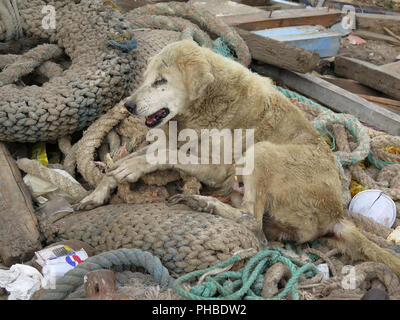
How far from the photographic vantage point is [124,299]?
2160mm

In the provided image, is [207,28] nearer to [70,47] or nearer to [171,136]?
[70,47]

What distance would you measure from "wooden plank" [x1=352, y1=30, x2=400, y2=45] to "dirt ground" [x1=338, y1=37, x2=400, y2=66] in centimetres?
7

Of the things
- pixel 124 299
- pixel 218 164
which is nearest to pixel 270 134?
pixel 218 164

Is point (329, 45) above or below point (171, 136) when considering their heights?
above

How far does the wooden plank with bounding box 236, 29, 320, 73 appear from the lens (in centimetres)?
497

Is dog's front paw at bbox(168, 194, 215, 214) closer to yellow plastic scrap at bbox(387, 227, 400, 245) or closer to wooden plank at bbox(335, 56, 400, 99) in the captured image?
yellow plastic scrap at bbox(387, 227, 400, 245)

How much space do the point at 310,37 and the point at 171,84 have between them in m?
3.07

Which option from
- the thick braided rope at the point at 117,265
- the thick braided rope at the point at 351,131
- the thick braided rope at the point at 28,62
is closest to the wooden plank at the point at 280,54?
the thick braided rope at the point at 351,131

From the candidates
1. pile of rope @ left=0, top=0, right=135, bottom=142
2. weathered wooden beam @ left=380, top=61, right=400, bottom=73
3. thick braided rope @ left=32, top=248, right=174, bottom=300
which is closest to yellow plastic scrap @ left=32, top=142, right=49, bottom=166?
pile of rope @ left=0, top=0, right=135, bottom=142

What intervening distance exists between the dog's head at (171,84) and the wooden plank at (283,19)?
8.88ft

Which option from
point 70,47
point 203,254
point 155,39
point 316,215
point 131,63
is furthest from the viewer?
point 155,39

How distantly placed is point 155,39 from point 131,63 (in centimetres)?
75

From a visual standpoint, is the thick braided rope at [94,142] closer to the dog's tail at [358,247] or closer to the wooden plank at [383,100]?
the dog's tail at [358,247]

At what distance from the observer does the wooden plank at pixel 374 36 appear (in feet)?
24.0
